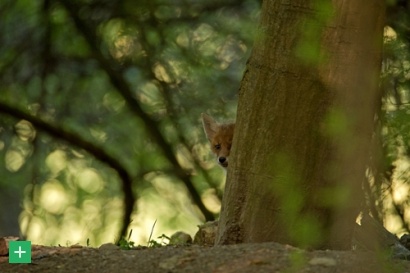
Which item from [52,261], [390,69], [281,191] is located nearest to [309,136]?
[281,191]

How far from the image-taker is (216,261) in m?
4.22

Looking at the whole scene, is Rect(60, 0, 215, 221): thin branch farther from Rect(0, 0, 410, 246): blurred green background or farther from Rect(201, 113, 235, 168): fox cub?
Rect(201, 113, 235, 168): fox cub

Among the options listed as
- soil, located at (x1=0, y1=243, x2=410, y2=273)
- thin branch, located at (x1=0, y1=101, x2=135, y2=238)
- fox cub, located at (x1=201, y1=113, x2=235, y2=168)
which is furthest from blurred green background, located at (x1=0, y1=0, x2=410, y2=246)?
soil, located at (x1=0, y1=243, x2=410, y2=273)

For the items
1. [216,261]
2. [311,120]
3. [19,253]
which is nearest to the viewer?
[216,261]

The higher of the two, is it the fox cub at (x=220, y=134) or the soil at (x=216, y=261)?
the fox cub at (x=220, y=134)

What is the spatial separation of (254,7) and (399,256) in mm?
3755

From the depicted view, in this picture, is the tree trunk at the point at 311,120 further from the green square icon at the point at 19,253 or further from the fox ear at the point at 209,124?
the fox ear at the point at 209,124

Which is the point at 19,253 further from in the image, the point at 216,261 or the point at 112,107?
the point at 112,107

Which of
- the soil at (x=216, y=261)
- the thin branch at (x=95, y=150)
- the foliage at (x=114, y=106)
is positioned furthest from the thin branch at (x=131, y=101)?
the soil at (x=216, y=261)

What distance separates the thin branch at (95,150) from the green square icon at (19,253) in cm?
382

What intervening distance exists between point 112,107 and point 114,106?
0.07 ft

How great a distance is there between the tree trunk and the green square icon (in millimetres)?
1172

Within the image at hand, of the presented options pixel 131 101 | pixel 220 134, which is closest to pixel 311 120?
pixel 220 134

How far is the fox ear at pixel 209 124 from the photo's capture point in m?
8.49
